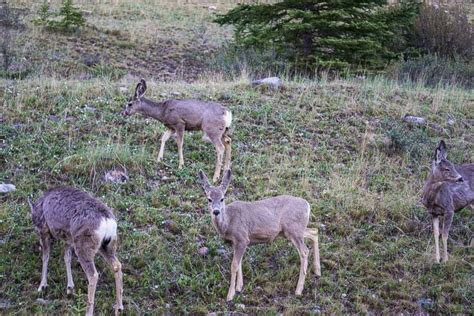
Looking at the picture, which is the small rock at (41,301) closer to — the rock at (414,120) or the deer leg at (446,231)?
the deer leg at (446,231)

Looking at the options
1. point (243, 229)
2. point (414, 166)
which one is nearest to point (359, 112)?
point (414, 166)

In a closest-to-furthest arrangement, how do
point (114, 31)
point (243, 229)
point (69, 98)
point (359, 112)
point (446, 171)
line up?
point (243, 229) < point (446, 171) < point (69, 98) < point (359, 112) < point (114, 31)

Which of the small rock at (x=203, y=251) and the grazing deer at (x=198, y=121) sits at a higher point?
the grazing deer at (x=198, y=121)

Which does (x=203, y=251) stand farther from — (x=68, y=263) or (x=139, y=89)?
(x=139, y=89)

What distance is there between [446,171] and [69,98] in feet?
23.2

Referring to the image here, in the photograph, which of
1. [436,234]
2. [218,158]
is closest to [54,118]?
[218,158]

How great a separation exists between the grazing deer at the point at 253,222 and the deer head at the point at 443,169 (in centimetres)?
225

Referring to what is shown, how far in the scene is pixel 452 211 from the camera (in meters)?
8.73

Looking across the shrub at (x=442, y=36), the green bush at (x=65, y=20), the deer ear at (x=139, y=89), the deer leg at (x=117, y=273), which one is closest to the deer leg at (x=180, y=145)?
the deer ear at (x=139, y=89)

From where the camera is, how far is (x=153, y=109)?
A: 34.9 ft

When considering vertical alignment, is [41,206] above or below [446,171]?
below

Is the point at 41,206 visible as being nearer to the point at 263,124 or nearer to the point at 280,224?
the point at 280,224

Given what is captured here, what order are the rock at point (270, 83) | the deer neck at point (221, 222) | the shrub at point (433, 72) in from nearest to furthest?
1. the deer neck at point (221, 222)
2. the rock at point (270, 83)
3. the shrub at point (433, 72)

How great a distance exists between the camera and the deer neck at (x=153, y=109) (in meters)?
10.5
